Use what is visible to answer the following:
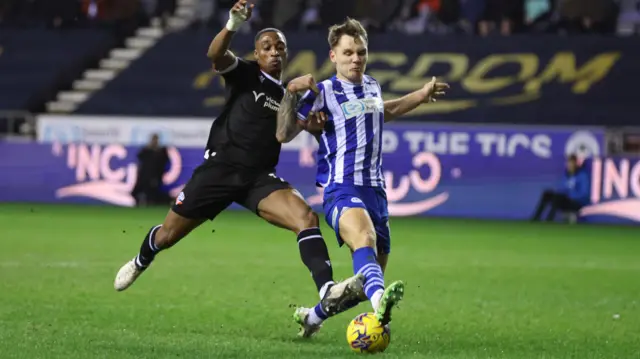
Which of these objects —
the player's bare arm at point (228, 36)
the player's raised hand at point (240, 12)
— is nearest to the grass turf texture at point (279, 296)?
the player's bare arm at point (228, 36)

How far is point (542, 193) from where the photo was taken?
22875mm

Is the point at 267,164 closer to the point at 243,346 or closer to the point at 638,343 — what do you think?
the point at 243,346

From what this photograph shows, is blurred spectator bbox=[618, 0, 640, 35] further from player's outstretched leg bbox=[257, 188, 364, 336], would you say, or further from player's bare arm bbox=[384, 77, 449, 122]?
player's outstretched leg bbox=[257, 188, 364, 336]

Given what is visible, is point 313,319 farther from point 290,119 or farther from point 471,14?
point 471,14

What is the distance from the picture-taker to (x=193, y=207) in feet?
28.8

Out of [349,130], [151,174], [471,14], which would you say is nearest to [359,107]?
[349,130]

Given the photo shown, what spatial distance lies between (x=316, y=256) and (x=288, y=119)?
3.03ft

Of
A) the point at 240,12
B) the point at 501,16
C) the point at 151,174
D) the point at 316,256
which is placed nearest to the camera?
the point at 240,12

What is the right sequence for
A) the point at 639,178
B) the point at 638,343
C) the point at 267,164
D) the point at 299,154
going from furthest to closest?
the point at 299,154 → the point at 639,178 → the point at 267,164 → the point at 638,343

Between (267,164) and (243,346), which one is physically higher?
(267,164)

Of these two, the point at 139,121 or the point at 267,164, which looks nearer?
the point at 267,164

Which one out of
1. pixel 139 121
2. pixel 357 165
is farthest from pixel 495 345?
pixel 139 121

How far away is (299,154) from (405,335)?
51.6ft

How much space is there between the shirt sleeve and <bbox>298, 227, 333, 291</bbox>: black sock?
869mm
